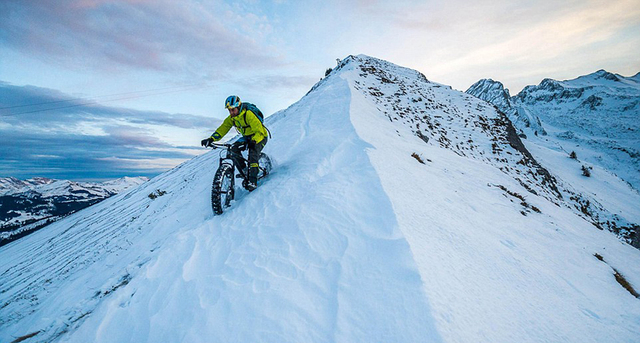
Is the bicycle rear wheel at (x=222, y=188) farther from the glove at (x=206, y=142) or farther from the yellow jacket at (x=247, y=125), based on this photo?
the yellow jacket at (x=247, y=125)

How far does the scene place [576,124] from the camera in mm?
69312

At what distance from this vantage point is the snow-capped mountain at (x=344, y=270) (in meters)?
2.71

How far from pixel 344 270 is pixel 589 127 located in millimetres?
102138

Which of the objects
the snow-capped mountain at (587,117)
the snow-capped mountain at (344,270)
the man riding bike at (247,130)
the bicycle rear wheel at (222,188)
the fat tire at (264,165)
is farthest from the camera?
the snow-capped mountain at (587,117)

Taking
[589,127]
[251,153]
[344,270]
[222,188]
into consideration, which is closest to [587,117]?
[589,127]

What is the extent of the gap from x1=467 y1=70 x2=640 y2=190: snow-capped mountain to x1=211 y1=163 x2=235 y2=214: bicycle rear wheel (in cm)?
3859

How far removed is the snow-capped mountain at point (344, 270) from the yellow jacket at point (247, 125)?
1.43 m

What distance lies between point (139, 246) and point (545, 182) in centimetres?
2341

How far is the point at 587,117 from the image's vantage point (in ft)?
235

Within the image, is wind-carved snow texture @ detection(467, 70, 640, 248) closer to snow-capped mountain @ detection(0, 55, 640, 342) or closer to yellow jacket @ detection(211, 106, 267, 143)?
snow-capped mountain @ detection(0, 55, 640, 342)

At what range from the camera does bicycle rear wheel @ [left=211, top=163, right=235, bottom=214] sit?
5.79m

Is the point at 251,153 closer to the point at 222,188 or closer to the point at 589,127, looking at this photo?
the point at 222,188

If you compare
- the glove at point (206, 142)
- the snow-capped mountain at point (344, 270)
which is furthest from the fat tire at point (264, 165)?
the glove at point (206, 142)

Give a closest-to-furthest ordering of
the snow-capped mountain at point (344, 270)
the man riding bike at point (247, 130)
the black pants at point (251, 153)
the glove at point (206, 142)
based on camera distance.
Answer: the snow-capped mountain at point (344, 270)
the man riding bike at point (247, 130)
the glove at point (206, 142)
the black pants at point (251, 153)
